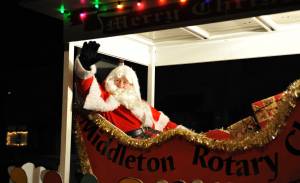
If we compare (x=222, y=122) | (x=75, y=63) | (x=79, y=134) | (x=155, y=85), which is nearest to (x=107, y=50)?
(x=75, y=63)

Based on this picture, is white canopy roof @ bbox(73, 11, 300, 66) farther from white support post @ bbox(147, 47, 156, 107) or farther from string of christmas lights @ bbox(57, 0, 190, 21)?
string of christmas lights @ bbox(57, 0, 190, 21)

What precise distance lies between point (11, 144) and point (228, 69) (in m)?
4.31

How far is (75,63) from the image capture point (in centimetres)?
288

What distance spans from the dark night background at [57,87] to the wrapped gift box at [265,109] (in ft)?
3.83

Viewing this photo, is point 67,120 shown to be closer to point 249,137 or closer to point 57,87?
point 249,137

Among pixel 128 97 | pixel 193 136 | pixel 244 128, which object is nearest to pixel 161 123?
pixel 128 97

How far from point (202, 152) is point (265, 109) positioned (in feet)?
1.61

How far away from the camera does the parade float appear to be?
2.13 meters

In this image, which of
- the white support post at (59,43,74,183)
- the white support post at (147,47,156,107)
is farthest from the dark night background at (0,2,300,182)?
the white support post at (59,43,74,183)

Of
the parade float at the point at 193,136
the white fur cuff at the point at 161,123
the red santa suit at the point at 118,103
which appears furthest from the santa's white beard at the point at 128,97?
the parade float at the point at 193,136

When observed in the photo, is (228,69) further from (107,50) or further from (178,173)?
(178,173)

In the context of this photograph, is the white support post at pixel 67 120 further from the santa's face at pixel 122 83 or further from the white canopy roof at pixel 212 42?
the santa's face at pixel 122 83

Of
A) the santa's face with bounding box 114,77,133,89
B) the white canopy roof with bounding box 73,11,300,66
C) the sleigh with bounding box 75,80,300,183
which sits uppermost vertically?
the white canopy roof with bounding box 73,11,300,66

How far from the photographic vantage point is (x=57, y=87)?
640cm
